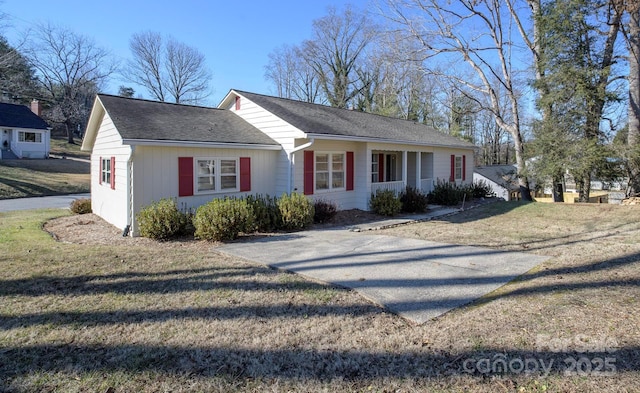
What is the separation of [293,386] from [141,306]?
259 cm

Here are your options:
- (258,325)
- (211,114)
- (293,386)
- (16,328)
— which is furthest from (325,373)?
(211,114)

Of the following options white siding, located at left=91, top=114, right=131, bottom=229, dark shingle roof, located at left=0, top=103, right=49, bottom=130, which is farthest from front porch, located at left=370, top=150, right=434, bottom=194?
dark shingle roof, located at left=0, top=103, right=49, bottom=130

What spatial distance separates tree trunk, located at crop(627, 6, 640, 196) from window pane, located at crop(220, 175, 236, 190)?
1452cm

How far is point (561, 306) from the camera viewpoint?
165 inches

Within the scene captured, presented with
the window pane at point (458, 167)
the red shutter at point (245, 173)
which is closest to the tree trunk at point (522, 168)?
the window pane at point (458, 167)

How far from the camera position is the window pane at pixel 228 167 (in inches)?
424

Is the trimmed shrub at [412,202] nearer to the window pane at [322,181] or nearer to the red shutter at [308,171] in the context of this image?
the window pane at [322,181]

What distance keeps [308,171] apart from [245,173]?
2.06 metres

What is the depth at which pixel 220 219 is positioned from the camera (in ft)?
26.9

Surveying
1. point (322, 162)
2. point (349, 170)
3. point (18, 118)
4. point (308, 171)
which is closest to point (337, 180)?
point (349, 170)

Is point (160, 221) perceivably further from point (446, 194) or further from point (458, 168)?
point (458, 168)

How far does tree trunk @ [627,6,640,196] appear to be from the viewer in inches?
563

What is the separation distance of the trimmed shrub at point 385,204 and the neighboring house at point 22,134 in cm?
3521

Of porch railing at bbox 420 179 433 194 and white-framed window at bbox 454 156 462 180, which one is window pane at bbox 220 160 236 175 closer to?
porch railing at bbox 420 179 433 194
